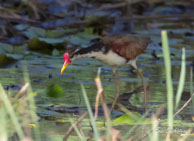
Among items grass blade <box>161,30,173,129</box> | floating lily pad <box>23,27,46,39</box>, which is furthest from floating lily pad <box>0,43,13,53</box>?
grass blade <box>161,30,173,129</box>

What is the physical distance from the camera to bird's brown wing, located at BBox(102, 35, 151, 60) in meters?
5.18

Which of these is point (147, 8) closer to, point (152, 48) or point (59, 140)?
point (152, 48)

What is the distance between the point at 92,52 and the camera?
4.93m

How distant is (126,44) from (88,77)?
A: 39.8 inches

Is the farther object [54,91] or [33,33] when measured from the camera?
[33,33]

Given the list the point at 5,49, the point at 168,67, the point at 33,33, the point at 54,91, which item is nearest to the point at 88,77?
the point at 54,91

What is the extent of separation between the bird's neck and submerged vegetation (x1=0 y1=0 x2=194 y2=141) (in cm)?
37

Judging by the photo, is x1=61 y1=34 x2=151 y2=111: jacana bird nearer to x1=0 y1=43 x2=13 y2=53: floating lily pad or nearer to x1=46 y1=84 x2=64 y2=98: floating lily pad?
x1=46 y1=84 x2=64 y2=98: floating lily pad

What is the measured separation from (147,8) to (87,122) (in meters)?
8.26

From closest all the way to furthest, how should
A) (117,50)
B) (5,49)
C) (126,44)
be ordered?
(117,50)
(126,44)
(5,49)

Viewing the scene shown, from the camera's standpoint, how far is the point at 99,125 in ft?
13.9

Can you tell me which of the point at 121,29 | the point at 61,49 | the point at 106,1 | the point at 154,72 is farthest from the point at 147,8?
the point at 154,72

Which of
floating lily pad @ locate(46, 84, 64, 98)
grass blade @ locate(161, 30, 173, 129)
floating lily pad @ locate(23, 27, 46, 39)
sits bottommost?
floating lily pad @ locate(46, 84, 64, 98)

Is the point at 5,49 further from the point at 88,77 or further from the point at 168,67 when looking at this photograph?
the point at 168,67
